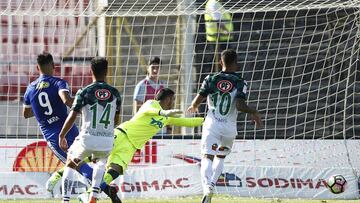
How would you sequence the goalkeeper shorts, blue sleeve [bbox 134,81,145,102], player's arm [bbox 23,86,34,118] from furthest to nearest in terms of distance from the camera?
1. blue sleeve [bbox 134,81,145,102]
2. the goalkeeper shorts
3. player's arm [bbox 23,86,34,118]

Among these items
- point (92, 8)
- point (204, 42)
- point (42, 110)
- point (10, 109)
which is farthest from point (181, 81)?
point (42, 110)

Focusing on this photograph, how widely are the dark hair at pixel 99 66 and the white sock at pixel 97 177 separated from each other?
108cm

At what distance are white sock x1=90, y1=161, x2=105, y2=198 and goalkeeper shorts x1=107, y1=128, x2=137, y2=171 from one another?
1.53 metres

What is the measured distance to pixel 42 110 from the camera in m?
13.8

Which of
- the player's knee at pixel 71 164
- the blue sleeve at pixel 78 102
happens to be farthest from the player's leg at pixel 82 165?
the blue sleeve at pixel 78 102

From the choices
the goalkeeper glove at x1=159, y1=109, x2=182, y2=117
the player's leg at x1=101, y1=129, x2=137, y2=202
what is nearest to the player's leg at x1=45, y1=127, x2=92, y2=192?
the player's leg at x1=101, y1=129, x2=137, y2=202

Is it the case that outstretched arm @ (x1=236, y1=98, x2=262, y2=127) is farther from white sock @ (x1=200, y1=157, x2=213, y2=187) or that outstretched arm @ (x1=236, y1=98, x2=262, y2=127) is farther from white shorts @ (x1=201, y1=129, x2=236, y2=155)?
white sock @ (x1=200, y1=157, x2=213, y2=187)

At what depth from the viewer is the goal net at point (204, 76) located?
16.7m

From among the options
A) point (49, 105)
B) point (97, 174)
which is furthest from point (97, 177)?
point (49, 105)

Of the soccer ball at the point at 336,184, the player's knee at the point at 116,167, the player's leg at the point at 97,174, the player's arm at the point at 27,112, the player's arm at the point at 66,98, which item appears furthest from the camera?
the soccer ball at the point at 336,184

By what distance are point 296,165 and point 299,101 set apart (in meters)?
1.40

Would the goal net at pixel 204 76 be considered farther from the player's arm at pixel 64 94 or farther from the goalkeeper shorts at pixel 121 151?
the player's arm at pixel 64 94

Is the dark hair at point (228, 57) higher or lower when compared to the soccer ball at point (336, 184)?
higher

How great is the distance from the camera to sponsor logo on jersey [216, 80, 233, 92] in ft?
43.9
